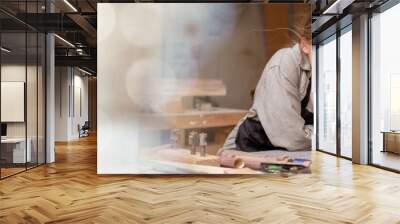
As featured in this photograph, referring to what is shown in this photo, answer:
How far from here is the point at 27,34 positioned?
695cm

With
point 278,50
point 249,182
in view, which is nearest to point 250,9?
point 278,50

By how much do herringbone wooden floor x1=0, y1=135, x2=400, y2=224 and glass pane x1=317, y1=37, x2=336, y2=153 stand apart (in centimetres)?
306

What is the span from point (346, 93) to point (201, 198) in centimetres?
555

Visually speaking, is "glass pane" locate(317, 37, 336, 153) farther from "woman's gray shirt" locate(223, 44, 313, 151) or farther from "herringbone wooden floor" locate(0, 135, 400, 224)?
"woman's gray shirt" locate(223, 44, 313, 151)

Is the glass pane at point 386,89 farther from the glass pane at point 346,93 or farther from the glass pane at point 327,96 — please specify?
the glass pane at point 327,96

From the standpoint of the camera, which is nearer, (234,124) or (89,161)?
(234,124)

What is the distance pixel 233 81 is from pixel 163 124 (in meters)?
1.34

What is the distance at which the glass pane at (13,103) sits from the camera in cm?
618

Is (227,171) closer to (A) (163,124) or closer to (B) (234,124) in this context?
(B) (234,124)

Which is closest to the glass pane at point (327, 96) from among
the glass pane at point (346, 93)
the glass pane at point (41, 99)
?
the glass pane at point (346, 93)

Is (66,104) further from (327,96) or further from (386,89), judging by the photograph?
(386,89)

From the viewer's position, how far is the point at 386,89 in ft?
23.9

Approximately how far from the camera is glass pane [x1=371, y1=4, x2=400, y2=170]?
695 cm

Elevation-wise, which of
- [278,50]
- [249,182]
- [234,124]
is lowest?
[249,182]
